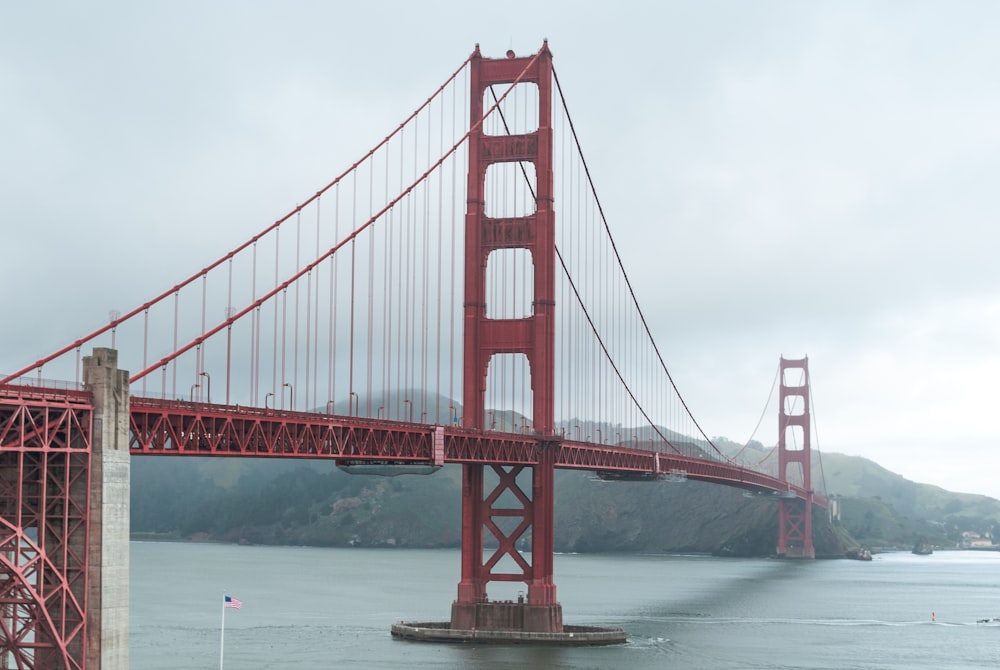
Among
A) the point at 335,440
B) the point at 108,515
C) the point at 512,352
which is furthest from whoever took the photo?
the point at 512,352

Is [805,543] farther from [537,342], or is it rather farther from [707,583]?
[537,342]

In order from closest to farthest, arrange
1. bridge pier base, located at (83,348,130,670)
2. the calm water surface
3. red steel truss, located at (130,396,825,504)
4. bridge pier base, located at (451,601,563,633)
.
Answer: bridge pier base, located at (83,348,130,670), red steel truss, located at (130,396,825,504), the calm water surface, bridge pier base, located at (451,601,563,633)

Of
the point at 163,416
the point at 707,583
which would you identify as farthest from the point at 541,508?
the point at 707,583

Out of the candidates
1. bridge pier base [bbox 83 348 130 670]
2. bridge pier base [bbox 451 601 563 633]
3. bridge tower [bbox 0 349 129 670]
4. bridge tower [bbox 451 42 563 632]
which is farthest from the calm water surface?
bridge tower [bbox 0 349 129 670]

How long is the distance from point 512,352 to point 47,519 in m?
35.7

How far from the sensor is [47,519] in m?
37.3

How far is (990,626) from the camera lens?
91.7 m

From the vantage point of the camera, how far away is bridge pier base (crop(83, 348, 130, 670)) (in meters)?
37.4

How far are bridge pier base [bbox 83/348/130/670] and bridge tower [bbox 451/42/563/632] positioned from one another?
30.9 metres

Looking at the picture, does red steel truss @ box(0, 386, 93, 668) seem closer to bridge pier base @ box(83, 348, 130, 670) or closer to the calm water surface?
bridge pier base @ box(83, 348, 130, 670)

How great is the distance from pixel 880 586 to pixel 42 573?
110 m

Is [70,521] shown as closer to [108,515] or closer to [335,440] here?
[108,515]

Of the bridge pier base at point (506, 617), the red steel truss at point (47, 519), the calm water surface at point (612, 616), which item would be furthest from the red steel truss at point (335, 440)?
the calm water surface at point (612, 616)

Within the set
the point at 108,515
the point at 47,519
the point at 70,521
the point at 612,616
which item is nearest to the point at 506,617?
the point at 612,616
